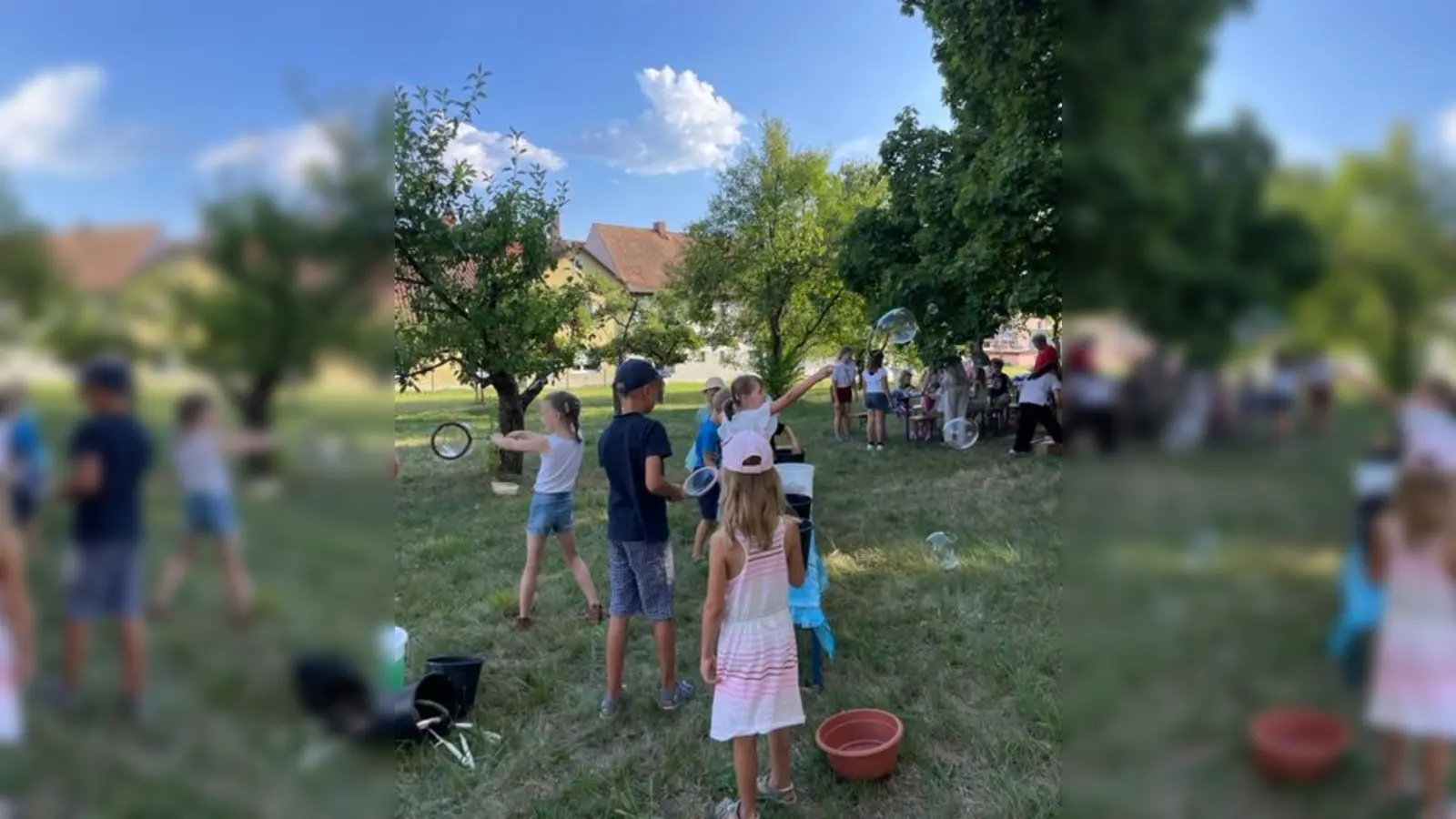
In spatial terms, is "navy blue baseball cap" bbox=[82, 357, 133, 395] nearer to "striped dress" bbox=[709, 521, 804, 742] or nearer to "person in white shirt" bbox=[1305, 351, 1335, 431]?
"person in white shirt" bbox=[1305, 351, 1335, 431]

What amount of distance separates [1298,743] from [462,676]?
485 cm

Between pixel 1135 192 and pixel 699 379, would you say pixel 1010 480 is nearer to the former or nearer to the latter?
pixel 1135 192

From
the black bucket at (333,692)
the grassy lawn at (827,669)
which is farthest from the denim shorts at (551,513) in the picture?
the black bucket at (333,692)

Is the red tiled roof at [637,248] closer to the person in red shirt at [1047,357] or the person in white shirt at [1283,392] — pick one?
the person in red shirt at [1047,357]

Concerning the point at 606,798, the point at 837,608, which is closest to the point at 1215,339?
the point at 606,798

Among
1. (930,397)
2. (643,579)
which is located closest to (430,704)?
(643,579)

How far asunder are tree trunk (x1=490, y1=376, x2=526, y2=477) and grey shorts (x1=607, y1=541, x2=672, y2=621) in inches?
294

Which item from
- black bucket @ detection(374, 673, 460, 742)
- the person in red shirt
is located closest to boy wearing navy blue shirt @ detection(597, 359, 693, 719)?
black bucket @ detection(374, 673, 460, 742)

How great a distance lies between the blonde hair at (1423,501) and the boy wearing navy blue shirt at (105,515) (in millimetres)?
984

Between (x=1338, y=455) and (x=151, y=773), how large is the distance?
3.22ft

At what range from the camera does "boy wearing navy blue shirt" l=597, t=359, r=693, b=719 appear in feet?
15.8

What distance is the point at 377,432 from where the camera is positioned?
771 millimetres

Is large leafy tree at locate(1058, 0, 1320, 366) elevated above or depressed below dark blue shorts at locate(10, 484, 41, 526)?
above

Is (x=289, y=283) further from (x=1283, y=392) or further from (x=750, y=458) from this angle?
(x=750, y=458)
